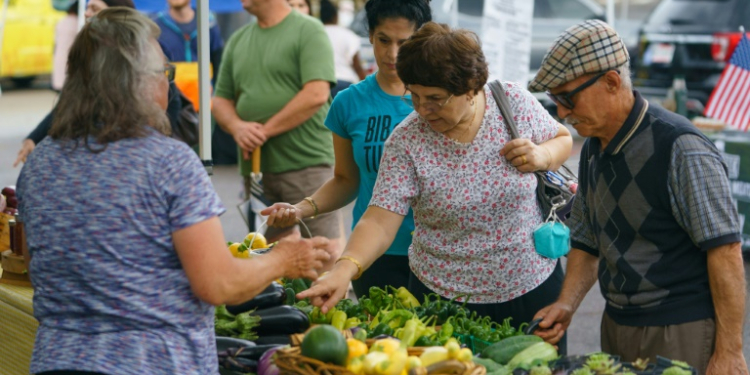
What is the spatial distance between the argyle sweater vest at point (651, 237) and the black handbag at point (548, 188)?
1.28 ft

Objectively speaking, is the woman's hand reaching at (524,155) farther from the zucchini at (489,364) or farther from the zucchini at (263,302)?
the zucchini at (263,302)

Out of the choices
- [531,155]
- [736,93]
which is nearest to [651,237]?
[531,155]

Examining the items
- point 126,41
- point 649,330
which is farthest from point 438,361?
point 126,41

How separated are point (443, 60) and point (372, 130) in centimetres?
83

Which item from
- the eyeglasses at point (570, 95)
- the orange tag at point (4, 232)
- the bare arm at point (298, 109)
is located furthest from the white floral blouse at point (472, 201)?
the bare arm at point (298, 109)

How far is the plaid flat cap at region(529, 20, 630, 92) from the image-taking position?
3.00 m

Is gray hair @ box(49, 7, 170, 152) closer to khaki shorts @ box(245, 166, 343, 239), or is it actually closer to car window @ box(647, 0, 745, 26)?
khaki shorts @ box(245, 166, 343, 239)

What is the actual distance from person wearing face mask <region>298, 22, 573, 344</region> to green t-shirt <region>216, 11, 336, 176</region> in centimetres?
231

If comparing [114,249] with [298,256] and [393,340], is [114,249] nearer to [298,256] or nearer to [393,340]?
[298,256]

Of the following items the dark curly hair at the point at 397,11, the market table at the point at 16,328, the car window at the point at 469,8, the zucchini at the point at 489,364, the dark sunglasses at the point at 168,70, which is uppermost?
the dark curly hair at the point at 397,11

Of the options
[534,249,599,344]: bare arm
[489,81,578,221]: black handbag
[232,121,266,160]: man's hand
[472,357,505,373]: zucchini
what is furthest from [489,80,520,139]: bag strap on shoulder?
[232,121,266,160]: man's hand

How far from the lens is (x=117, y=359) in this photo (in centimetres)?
250

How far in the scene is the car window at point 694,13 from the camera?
12180mm

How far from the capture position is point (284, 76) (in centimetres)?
585
